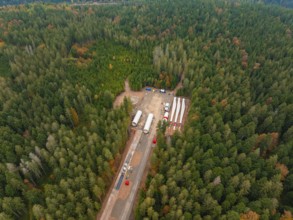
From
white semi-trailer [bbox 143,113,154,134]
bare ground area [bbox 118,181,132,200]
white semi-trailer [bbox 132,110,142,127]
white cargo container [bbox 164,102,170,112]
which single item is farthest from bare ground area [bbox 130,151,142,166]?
white cargo container [bbox 164,102,170,112]

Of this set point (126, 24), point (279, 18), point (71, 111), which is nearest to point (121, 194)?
point (71, 111)

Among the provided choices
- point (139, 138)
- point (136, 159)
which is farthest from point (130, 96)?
point (136, 159)

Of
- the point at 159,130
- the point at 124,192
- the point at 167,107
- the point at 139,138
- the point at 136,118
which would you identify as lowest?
the point at 124,192

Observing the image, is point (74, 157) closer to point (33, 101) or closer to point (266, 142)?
point (33, 101)

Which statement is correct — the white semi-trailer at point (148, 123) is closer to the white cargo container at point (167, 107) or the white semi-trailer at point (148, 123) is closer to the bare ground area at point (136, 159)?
the white cargo container at point (167, 107)

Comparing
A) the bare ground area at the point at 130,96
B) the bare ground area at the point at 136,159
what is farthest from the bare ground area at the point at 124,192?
the bare ground area at the point at 130,96

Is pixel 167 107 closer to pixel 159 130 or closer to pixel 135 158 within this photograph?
pixel 159 130

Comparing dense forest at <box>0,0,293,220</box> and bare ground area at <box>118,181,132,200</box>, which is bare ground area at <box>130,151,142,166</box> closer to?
dense forest at <box>0,0,293,220</box>
